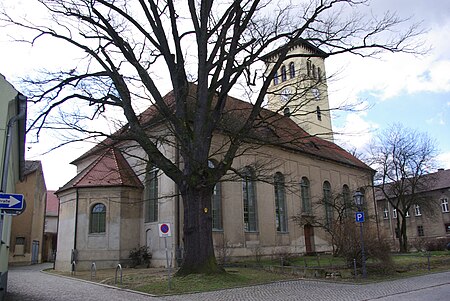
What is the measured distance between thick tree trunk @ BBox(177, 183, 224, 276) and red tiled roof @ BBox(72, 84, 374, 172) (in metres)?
3.12

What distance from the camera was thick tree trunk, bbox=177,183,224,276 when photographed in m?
15.0

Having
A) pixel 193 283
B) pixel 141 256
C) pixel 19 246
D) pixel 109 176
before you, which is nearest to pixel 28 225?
pixel 19 246

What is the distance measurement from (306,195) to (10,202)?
27.5 meters

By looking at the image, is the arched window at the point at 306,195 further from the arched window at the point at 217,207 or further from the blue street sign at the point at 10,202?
the blue street sign at the point at 10,202

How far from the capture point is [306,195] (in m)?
33.6

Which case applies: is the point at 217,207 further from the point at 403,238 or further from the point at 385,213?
the point at 385,213

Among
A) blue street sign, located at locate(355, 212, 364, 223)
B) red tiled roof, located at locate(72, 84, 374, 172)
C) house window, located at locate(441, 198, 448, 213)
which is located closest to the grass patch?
blue street sign, located at locate(355, 212, 364, 223)

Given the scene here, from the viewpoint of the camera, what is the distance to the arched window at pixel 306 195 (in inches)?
1304

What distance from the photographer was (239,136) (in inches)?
638

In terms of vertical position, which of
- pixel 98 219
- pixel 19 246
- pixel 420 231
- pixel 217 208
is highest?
pixel 217 208

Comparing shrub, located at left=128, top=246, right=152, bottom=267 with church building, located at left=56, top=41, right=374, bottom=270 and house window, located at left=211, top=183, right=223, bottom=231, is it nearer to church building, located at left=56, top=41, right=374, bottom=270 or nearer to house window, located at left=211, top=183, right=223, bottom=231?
church building, located at left=56, top=41, right=374, bottom=270

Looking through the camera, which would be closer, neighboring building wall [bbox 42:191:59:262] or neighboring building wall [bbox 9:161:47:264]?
neighboring building wall [bbox 9:161:47:264]

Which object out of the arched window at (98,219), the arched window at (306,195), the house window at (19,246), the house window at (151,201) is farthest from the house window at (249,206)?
the house window at (19,246)

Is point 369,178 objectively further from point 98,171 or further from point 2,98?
point 2,98
